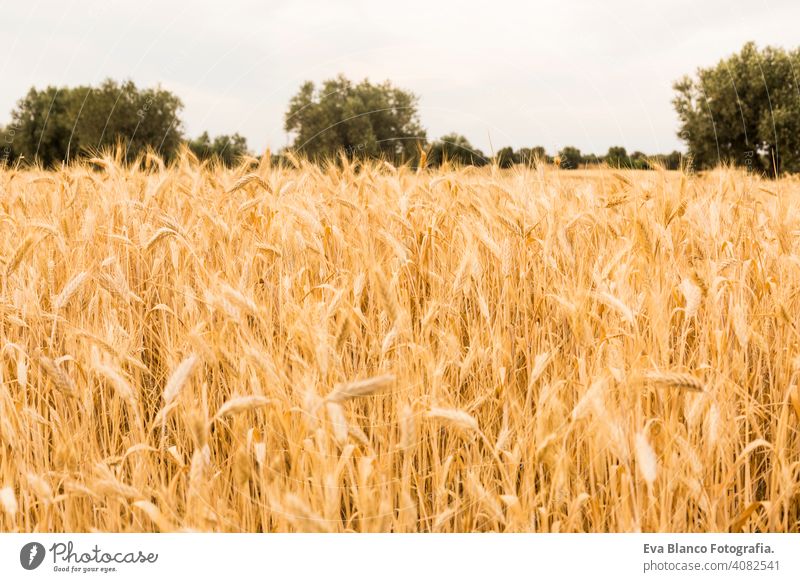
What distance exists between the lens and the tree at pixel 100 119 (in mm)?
16953

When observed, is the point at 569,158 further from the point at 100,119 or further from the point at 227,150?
the point at 100,119

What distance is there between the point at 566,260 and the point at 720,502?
3.42 ft

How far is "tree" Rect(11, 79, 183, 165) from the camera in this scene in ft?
55.6

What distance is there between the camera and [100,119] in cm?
2156

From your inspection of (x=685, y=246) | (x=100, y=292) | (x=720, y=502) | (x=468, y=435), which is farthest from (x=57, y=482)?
(x=685, y=246)

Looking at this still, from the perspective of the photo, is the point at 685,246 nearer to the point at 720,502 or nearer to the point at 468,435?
the point at 720,502

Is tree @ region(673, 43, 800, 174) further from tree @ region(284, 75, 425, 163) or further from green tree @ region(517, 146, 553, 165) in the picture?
green tree @ region(517, 146, 553, 165)

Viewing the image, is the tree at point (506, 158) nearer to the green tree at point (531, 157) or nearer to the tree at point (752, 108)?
the green tree at point (531, 157)
